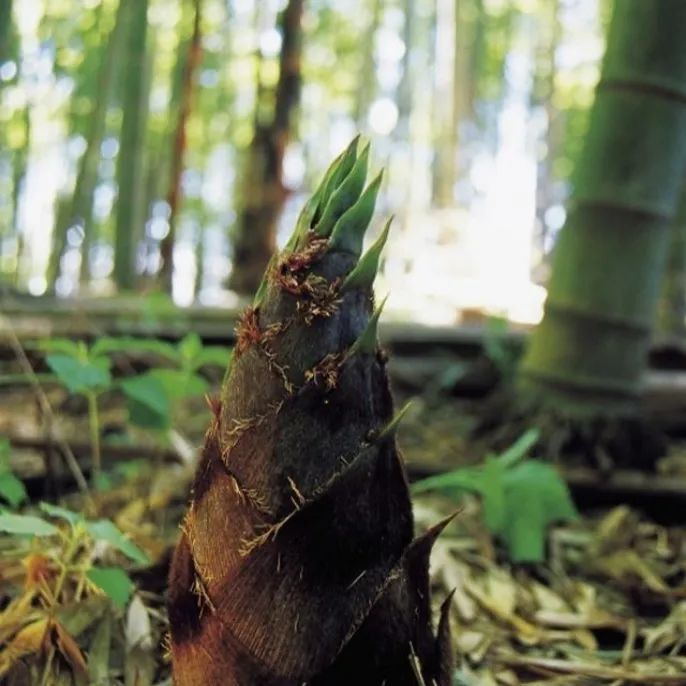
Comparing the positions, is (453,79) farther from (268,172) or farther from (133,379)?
(133,379)

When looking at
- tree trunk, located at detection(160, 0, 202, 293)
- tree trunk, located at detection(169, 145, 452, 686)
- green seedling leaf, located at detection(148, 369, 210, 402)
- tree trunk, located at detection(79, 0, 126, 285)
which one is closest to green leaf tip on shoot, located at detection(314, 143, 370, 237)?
tree trunk, located at detection(169, 145, 452, 686)

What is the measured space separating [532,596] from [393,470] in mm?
867

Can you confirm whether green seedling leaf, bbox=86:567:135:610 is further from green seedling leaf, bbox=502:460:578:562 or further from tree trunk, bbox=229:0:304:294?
tree trunk, bbox=229:0:304:294

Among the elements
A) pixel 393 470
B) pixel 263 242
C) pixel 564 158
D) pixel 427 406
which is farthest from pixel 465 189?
pixel 393 470

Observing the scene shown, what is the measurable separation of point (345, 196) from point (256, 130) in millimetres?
3852

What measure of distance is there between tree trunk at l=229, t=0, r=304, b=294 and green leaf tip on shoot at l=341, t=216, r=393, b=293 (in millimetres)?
3723

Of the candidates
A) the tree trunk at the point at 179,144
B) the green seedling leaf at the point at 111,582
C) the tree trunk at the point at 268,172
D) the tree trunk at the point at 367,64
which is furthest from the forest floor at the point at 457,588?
the tree trunk at the point at 367,64

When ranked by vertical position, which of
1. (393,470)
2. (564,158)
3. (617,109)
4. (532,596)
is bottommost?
(532,596)

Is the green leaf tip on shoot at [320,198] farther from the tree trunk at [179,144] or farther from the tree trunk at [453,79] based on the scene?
the tree trunk at [453,79]

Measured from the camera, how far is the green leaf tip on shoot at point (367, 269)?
0.85 m

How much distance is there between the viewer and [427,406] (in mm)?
3014

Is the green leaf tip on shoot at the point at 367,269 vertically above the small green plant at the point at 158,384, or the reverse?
the green leaf tip on shoot at the point at 367,269

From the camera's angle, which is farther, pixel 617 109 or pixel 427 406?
pixel 427 406

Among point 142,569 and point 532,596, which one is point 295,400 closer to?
point 142,569
